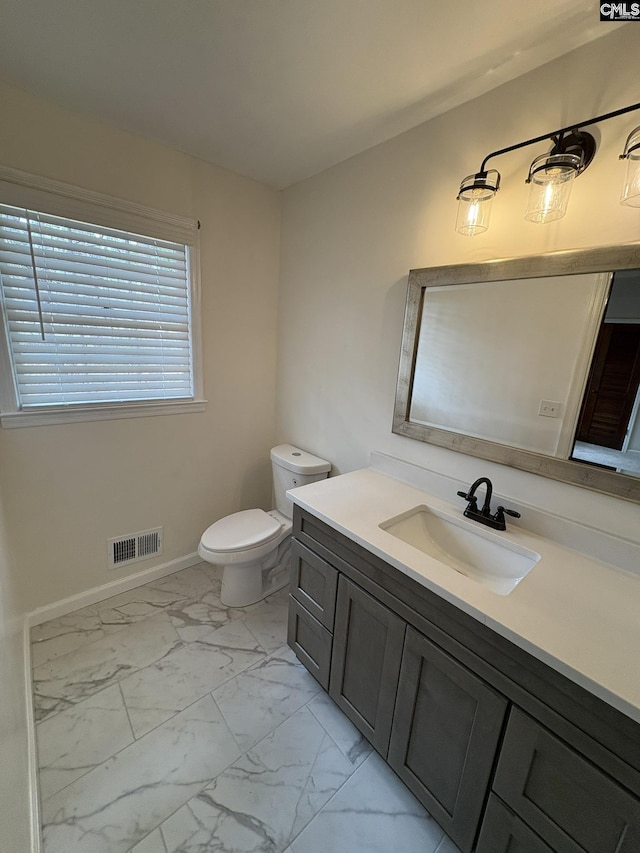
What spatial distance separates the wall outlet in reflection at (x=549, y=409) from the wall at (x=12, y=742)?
1.75m

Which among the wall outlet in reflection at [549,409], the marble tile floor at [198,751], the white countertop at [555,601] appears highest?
the wall outlet in reflection at [549,409]

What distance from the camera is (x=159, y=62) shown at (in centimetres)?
122

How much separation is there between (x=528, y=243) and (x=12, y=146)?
6.71 ft

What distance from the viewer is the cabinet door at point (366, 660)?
3.71 feet

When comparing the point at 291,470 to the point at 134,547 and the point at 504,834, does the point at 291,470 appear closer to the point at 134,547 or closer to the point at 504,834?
the point at 134,547

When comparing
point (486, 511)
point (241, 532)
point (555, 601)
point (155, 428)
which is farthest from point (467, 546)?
point (155, 428)

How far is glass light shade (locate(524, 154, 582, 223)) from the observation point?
40.0 inches

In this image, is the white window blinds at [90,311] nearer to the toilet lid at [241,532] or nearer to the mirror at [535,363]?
the toilet lid at [241,532]

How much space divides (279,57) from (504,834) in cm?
238

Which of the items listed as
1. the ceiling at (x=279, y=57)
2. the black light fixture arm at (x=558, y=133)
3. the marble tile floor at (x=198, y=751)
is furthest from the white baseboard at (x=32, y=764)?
the black light fixture arm at (x=558, y=133)

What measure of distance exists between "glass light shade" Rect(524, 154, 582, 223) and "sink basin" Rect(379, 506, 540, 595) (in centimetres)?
108

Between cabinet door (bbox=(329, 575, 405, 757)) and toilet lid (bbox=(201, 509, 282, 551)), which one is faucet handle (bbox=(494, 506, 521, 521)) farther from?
toilet lid (bbox=(201, 509, 282, 551))

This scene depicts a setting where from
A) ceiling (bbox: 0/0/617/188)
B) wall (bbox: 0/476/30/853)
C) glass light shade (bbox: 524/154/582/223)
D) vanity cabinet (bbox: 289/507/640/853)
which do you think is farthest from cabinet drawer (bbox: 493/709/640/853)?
ceiling (bbox: 0/0/617/188)

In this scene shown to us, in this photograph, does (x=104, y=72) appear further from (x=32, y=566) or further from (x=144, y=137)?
(x=32, y=566)
